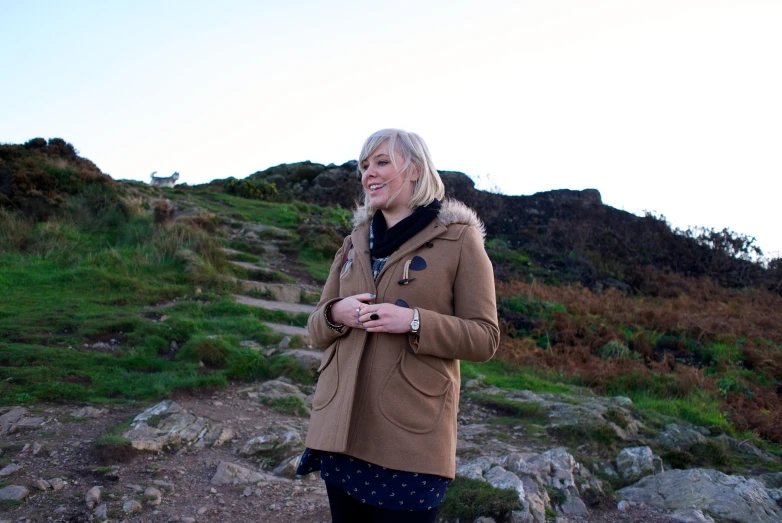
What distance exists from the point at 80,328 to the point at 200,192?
14.9 metres

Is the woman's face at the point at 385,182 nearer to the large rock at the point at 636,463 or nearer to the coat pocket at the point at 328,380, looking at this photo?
the coat pocket at the point at 328,380

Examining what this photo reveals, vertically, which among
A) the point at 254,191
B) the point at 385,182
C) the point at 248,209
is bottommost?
the point at 385,182

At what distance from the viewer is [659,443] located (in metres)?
5.22

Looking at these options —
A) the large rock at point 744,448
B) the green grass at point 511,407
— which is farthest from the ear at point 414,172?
the large rock at point 744,448

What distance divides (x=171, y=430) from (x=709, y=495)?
154 inches

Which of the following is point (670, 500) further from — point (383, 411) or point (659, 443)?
point (383, 411)

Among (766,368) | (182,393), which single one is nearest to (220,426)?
(182,393)

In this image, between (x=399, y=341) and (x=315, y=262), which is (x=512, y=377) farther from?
(x=315, y=262)

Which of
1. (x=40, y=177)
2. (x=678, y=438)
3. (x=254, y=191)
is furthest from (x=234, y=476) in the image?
(x=254, y=191)

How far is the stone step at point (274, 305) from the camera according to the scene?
8270mm

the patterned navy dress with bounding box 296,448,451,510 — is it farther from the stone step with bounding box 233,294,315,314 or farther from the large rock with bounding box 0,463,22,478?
the stone step with bounding box 233,294,315,314

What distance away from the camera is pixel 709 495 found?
158 inches

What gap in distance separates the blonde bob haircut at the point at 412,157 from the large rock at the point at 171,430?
2.98m

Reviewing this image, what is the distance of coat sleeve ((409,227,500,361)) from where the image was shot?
6.27 ft
